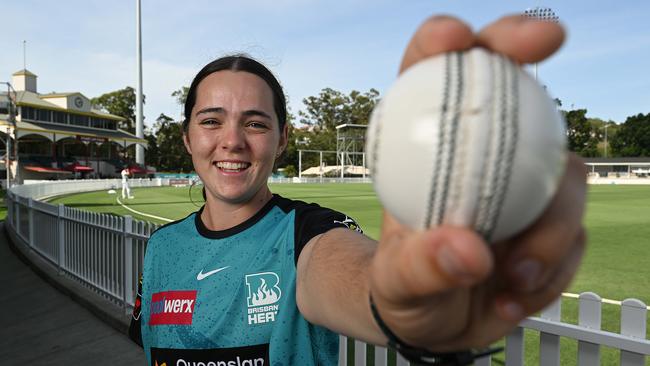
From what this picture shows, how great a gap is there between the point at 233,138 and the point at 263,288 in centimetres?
71

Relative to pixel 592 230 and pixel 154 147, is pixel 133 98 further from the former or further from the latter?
pixel 592 230

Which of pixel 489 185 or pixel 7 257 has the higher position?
pixel 489 185

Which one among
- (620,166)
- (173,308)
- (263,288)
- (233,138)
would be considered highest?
(620,166)

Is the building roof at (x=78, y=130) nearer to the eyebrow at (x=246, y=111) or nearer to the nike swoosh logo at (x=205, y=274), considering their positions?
the eyebrow at (x=246, y=111)

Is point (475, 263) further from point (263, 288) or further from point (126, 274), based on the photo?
point (126, 274)

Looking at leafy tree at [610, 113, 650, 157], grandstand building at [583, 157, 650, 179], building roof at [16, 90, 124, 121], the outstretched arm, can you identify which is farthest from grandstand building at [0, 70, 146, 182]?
leafy tree at [610, 113, 650, 157]

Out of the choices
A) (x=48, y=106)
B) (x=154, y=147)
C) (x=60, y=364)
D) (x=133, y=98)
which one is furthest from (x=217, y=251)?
→ (x=133, y=98)

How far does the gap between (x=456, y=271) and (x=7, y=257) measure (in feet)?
43.2

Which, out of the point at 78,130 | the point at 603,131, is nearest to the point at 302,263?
the point at 78,130

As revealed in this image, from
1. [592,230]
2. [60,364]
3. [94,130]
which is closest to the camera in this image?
[60,364]

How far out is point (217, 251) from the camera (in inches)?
88.4

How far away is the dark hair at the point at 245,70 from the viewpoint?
245cm

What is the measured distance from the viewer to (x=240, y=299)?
2.09 m

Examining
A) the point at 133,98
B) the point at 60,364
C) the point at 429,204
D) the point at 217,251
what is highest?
the point at 133,98
